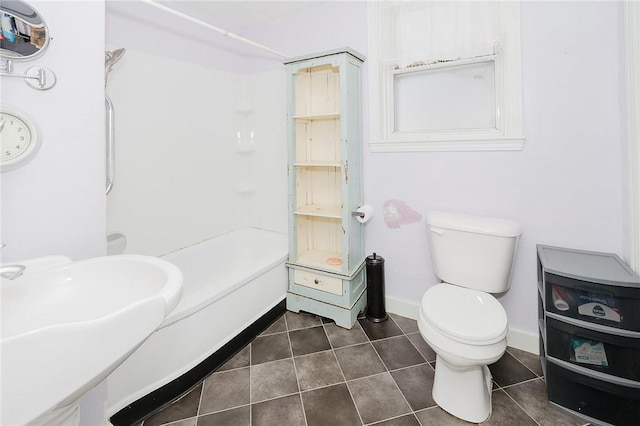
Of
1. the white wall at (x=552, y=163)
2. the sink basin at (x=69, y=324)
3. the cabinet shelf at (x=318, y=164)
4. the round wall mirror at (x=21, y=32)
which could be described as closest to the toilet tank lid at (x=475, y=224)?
the white wall at (x=552, y=163)

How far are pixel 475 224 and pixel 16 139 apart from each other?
6.62 ft

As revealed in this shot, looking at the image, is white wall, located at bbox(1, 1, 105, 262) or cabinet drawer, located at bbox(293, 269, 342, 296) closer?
white wall, located at bbox(1, 1, 105, 262)

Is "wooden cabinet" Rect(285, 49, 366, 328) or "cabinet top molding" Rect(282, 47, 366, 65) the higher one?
"cabinet top molding" Rect(282, 47, 366, 65)

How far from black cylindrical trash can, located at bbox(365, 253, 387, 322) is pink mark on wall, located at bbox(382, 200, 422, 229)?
278 mm

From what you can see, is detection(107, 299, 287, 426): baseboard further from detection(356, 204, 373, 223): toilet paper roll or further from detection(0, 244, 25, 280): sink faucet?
detection(356, 204, 373, 223): toilet paper roll

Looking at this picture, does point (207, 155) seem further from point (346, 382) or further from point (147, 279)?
point (346, 382)

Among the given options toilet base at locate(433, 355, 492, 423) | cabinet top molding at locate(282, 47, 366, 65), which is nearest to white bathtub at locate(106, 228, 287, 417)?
toilet base at locate(433, 355, 492, 423)

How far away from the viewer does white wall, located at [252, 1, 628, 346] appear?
155 cm

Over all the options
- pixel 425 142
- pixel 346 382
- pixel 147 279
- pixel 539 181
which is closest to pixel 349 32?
pixel 425 142

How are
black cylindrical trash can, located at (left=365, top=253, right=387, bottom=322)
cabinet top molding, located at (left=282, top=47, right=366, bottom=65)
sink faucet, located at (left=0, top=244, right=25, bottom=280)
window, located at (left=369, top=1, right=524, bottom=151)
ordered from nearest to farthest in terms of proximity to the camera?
sink faucet, located at (left=0, top=244, right=25, bottom=280) → window, located at (left=369, top=1, right=524, bottom=151) → cabinet top molding, located at (left=282, top=47, right=366, bottom=65) → black cylindrical trash can, located at (left=365, top=253, right=387, bottom=322)

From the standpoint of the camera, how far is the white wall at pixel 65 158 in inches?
40.0

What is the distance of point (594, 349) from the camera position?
136cm

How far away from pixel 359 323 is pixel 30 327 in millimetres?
1790

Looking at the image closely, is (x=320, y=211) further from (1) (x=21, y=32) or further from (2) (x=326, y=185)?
(1) (x=21, y=32)
